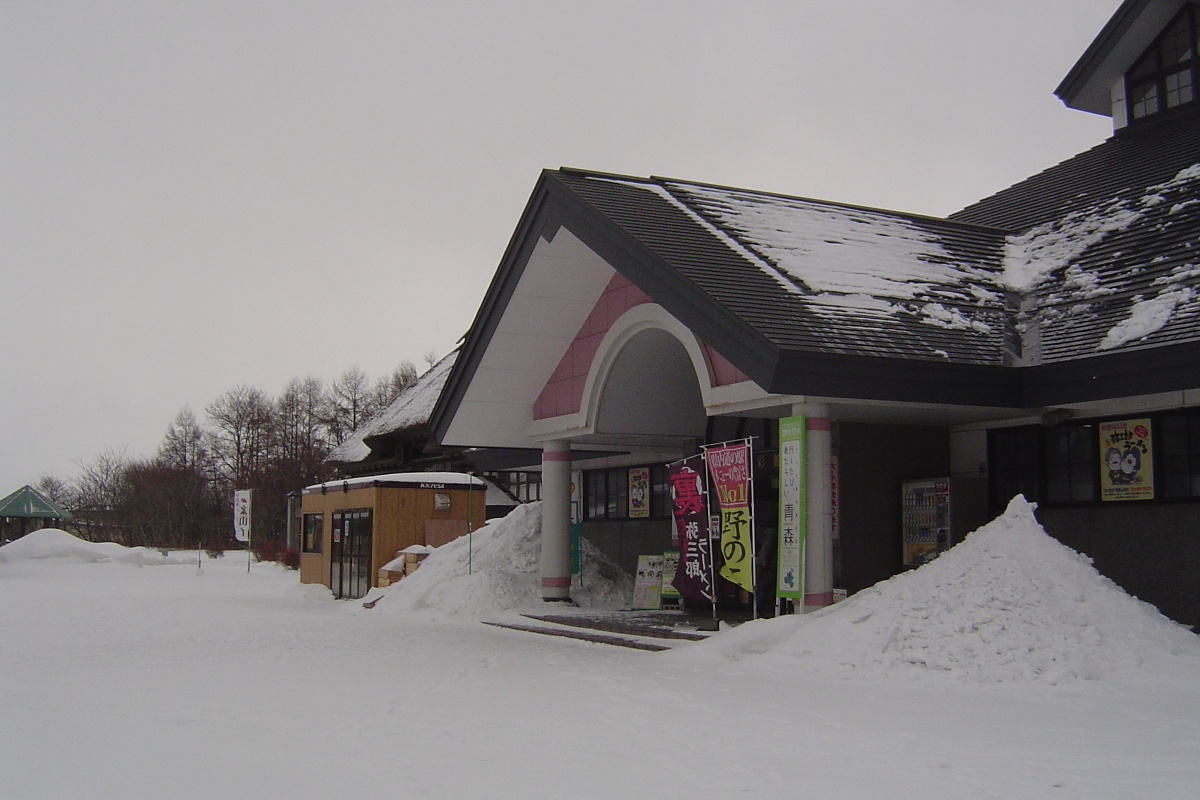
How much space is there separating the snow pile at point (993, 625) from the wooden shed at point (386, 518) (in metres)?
11.3

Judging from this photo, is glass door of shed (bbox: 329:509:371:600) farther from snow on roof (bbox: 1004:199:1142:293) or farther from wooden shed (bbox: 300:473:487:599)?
snow on roof (bbox: 1004:199:1142:293)

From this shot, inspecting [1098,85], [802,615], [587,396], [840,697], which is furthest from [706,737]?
[1098,85]

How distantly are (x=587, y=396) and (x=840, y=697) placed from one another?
25.3ft

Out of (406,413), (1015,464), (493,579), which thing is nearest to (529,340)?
(493,579)

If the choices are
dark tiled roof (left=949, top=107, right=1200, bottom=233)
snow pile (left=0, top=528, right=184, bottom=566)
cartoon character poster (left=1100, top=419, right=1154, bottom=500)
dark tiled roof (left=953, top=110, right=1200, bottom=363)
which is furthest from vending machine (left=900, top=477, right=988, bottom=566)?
snow pile (left=0, top=528, right=184, bottom=566)

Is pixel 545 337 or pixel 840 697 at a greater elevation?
pixel 545 337

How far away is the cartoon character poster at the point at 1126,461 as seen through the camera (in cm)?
1109

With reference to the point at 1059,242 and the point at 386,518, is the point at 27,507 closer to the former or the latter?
the point at 386,518

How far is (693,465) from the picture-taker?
13.5 meters

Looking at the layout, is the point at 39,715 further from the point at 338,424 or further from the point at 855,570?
the point at 338,424

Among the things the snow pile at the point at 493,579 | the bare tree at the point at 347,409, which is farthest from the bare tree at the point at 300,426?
the snow pile at the point at 493,579

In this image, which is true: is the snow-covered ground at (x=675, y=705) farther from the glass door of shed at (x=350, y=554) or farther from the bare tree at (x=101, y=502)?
the bare tree at (x=101, y=502)

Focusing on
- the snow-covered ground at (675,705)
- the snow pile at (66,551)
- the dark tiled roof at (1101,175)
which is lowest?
the snow pile at (66,551)

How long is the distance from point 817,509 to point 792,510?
26 centimetres
